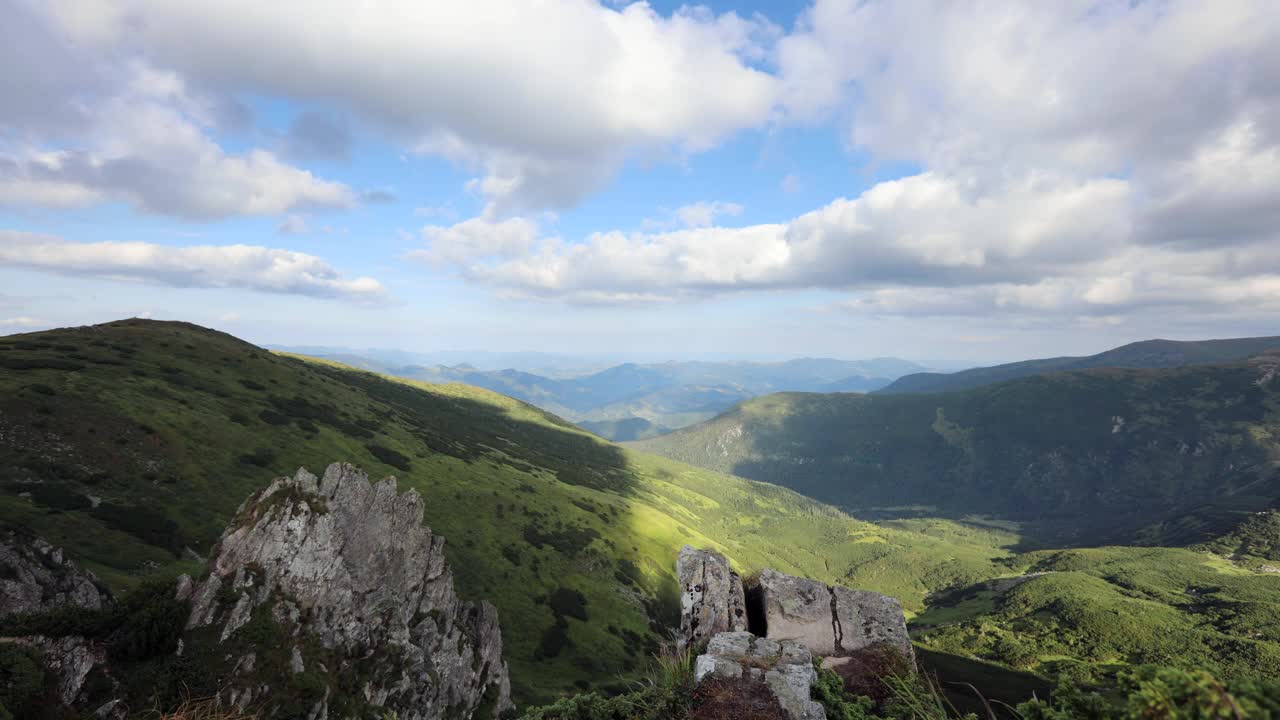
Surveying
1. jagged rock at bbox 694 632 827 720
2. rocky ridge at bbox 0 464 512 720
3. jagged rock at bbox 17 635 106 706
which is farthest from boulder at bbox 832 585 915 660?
jagged rock at bbox 17 635 106 706

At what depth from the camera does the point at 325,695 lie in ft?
127

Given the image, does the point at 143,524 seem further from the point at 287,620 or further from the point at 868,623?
the point at 868,623

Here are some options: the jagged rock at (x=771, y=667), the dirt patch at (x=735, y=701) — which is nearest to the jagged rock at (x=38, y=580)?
the jagged rock at (x=771, y=667)

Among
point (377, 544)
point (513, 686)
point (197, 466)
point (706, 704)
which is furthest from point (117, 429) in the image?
point (706, 704)

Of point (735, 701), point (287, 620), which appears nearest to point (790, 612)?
point (735, 701)

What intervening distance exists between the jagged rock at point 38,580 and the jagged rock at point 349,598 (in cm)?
965

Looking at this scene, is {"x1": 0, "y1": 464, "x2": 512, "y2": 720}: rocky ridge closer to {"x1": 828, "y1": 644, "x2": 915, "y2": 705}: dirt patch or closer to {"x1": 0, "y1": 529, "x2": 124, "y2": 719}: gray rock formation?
{"x1": 0, "y1": 529, "x2": 124, "y2": 719}: gray rock formation

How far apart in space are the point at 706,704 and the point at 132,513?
306ft

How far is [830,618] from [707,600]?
577 cm

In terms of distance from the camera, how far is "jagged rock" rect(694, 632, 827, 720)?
1591cm

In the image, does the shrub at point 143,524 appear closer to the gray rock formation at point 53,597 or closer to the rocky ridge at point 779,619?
the gray rock formation at point 53,597

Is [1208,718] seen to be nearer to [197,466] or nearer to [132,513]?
[132,513]

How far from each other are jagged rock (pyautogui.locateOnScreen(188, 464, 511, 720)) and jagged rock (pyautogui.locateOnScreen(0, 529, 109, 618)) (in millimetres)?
9647

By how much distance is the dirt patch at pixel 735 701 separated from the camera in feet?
49.0
